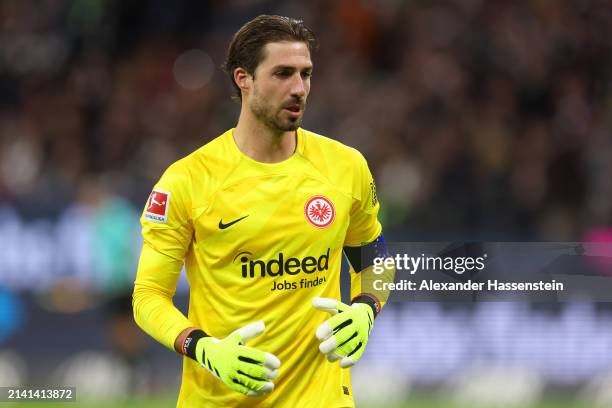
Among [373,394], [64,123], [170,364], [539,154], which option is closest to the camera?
[373,394]

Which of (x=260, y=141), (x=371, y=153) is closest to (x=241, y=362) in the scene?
(x=260, y=141)

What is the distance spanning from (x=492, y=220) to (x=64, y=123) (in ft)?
16.6

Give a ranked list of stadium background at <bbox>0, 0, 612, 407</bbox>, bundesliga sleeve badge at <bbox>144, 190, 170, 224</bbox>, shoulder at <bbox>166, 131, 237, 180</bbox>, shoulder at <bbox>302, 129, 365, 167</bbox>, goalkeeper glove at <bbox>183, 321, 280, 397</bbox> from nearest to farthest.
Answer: goalkeeper glove at <bbox>183, 321, 280, 397</bbox> < bundesliga sleeve badge at <bbox>144, 190, 170, 224</bbox> < shoulder at <bbox>166, 131, 237, 180</bbox> < shoulder at <bbox>302, 129, 365, 167</bbox> < stadium background at <bbox>0, 0, 612, 407</bbox>

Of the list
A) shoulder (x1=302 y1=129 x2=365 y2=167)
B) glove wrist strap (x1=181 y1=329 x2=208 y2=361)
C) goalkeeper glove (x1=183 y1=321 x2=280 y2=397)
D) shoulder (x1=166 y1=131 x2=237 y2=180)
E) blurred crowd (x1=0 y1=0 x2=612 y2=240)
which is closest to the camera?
goalkeeper glove (x1=183 y1=321 x2=280 y2=397)

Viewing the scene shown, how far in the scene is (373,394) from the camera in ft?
30.6

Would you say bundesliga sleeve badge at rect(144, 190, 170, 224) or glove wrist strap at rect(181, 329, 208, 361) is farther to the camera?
bundesliga sleeve badge at rect(144, 190, 170, 224)

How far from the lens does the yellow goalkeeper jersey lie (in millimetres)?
5484

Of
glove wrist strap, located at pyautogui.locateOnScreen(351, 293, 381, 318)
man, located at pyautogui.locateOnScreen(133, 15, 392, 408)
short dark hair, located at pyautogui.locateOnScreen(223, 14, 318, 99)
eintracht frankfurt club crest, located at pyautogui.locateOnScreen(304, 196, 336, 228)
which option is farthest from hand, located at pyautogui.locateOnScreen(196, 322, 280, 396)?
short dark hair, located at pyautogui.locateOnScreen(223, 14, 318, 99)

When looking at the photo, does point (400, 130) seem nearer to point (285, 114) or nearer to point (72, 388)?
point (72, 388)

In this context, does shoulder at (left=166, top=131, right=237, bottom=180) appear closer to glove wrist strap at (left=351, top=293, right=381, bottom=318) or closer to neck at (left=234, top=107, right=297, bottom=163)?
neck at (left=234, top=107, right=297, bottom=163)

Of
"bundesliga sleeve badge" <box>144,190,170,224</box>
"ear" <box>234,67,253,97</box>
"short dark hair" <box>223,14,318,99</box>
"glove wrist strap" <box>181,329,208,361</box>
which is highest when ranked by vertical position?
"short dark hair" <box>223,14,318,99</box>

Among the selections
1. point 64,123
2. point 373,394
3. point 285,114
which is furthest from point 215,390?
point 64,123

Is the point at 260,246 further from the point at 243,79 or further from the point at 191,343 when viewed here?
the point at 243,79

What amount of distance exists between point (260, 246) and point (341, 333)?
0.55m
